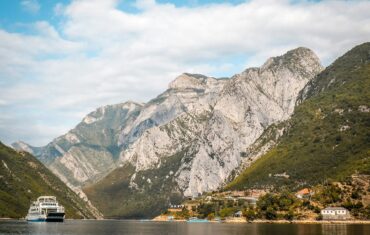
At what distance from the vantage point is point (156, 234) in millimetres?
196000

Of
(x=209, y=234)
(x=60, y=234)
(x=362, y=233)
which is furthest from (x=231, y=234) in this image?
(x=60, y=234)

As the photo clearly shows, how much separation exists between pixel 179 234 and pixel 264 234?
101 ft

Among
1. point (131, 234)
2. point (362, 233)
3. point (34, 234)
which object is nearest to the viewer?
point (362, 233)

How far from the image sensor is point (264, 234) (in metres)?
178

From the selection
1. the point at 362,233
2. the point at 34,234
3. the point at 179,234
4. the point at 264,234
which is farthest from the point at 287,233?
the point at 34,234

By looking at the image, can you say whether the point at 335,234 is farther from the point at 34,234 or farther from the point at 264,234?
the point at 34,234

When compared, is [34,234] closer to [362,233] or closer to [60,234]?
[60,234]

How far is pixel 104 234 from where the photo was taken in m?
195

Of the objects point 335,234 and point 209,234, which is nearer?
point 335,234

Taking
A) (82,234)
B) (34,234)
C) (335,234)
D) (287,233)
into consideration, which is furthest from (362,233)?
(34,234)

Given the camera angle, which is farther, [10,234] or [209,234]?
[209,234]

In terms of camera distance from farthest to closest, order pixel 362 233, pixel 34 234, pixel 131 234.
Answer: pixel 131 234 → pixel 34 234 → pixel 362 233

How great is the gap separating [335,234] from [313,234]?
24.4ft

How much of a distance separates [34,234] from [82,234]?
16423 mm
